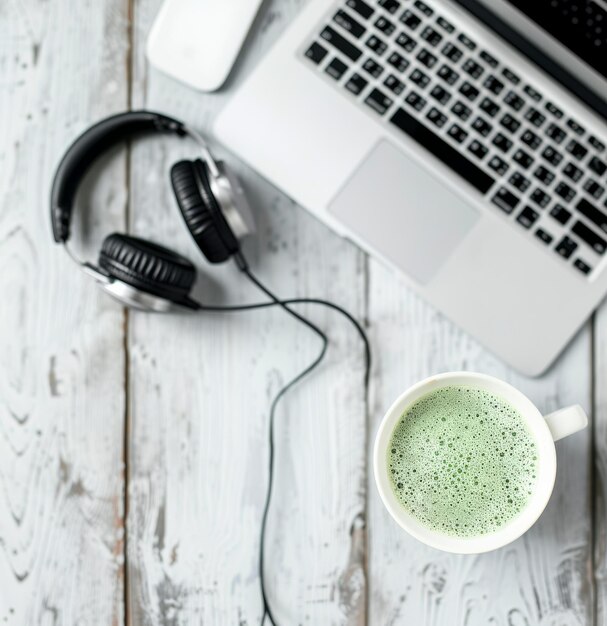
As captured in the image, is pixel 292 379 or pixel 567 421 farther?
pixel 292 379

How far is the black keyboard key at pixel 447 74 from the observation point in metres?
0.78

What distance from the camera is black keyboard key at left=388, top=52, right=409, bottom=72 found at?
2.57 feet

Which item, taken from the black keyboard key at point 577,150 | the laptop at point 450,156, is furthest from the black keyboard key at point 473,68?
the black keyboard key at point 577,150

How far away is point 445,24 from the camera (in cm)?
78

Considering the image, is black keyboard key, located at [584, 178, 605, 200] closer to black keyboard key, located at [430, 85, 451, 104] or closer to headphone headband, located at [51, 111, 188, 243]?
black keyboard key, located at [430, 85, 451, 104]

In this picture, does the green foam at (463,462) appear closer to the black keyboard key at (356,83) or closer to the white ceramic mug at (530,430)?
the white ceramic mug at (530,430)

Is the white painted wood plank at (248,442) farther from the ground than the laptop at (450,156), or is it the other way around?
the laptop at (450,156)

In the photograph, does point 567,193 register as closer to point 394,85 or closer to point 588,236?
point 588,236

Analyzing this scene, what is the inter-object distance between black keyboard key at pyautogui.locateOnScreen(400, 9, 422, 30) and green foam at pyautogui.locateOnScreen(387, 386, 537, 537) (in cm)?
33

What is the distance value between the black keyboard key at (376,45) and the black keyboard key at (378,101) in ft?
0.11

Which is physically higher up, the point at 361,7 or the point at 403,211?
the point at 361,7

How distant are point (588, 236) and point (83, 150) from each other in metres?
0.46

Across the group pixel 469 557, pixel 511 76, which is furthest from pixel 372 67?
pixel 469 557

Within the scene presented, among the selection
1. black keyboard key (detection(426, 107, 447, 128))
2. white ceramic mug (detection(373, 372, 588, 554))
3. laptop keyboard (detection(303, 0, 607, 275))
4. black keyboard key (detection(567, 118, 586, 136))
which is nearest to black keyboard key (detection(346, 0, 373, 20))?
laptop keyboard (detection(303, 0, 607, 275))
